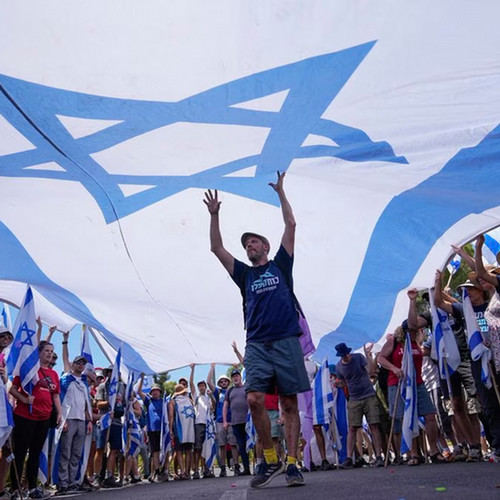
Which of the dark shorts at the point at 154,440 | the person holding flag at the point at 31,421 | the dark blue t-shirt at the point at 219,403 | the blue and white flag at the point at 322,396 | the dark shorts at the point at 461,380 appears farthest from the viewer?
the dark shorts at the point at 154,440

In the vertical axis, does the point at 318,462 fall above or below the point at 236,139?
below

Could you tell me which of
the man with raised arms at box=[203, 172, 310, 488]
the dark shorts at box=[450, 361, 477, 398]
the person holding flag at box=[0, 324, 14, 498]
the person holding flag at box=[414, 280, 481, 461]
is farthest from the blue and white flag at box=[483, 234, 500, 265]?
the person holding flag at box=[0, 324, 14, 498]

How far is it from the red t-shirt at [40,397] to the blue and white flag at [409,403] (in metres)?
3.54

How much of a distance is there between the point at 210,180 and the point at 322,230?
1.45 m

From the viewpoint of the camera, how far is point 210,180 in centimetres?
568

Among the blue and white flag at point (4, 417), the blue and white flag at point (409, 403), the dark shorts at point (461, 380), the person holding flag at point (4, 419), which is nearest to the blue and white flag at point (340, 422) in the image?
the blue and white flag at point (409, 403)

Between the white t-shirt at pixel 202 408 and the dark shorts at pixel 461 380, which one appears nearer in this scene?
the dark shorts at pixel 461 380

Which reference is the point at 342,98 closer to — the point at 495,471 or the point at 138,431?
the point at 495,471

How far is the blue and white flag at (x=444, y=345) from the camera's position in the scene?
20.5 ft

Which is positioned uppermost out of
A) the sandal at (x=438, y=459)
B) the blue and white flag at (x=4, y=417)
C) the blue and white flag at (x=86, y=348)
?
the blue and white flag at (x=86, y=348)

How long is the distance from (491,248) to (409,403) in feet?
8.40

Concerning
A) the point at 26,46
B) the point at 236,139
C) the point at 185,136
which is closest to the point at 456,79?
the point at 236,139

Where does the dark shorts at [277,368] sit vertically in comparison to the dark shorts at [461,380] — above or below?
below

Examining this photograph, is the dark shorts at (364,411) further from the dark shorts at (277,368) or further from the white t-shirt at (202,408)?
the white t-shirt at (202,408)
